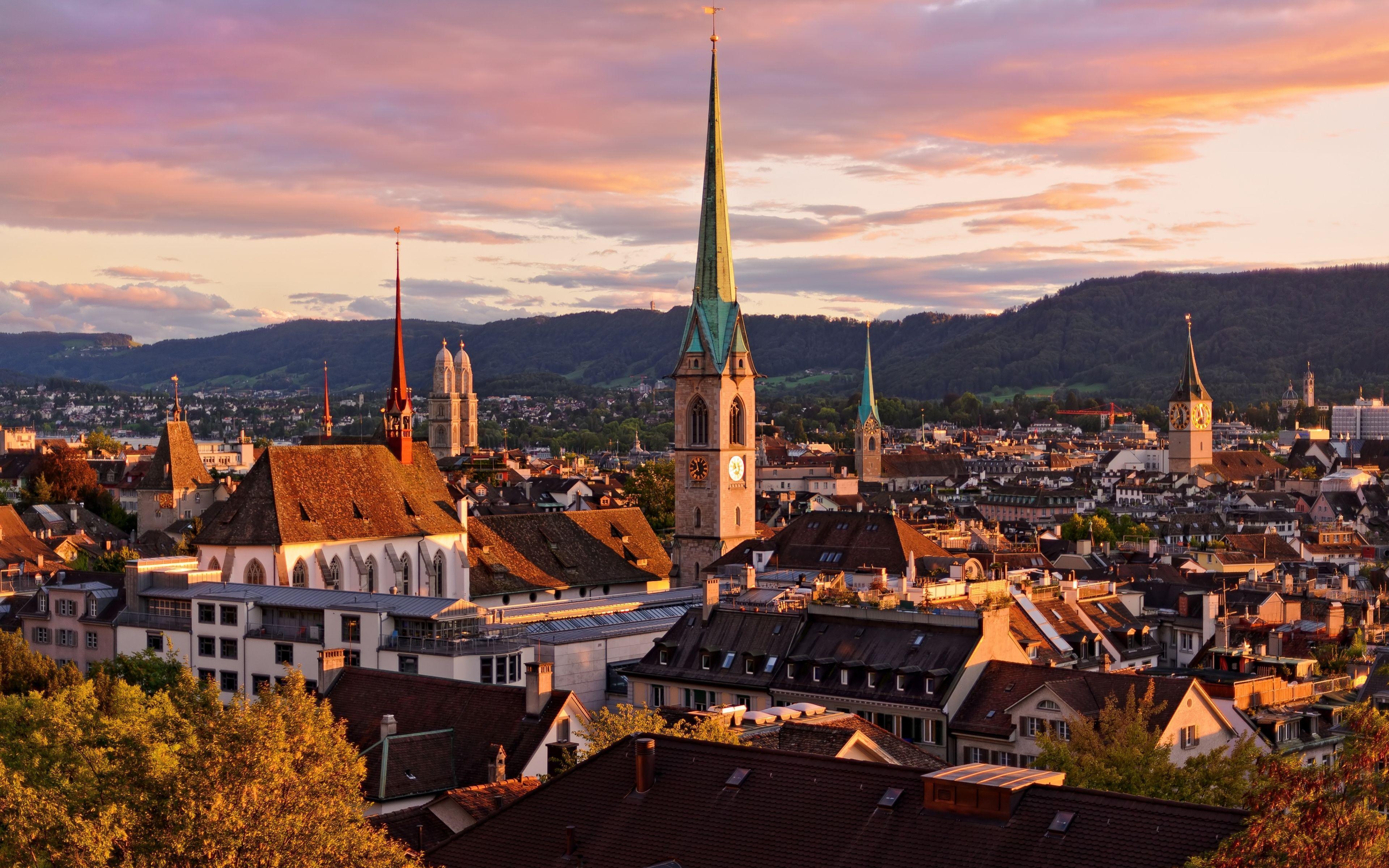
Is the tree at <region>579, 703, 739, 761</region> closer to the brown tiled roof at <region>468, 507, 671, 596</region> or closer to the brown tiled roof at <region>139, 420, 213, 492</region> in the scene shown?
the brown tiled roof at <region>468, 507, 671, 596</region>

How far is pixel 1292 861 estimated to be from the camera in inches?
826

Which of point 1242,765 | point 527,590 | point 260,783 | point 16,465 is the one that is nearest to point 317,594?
point 527,590

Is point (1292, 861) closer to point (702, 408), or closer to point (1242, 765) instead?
point (1242, 765)

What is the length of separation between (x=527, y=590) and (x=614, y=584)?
5500 millimetres

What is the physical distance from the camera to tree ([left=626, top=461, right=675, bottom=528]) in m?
128

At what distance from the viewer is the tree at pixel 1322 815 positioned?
20969 millimetres

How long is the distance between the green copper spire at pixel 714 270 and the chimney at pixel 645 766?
6319cm

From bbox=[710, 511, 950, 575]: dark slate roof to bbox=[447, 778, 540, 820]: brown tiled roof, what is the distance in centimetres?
5151

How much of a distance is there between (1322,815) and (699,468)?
2813 inches

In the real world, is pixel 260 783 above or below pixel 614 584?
above

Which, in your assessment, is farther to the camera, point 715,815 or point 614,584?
point 614,584

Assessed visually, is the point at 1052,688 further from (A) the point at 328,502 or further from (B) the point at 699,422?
(B) the point at 699,422

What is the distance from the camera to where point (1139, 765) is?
37.1 meters

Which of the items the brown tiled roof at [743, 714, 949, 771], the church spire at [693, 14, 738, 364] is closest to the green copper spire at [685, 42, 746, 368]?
the church spire at [693, 14, 738, 364]
